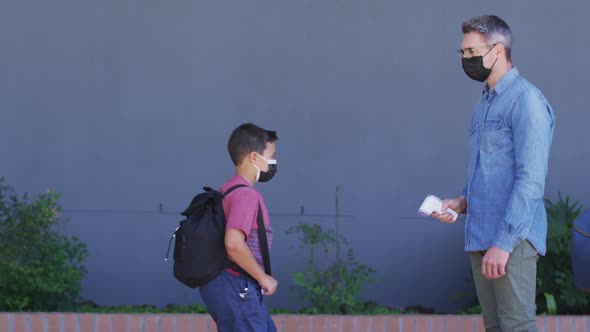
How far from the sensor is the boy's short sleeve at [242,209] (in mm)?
3957

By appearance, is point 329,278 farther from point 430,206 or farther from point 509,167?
point 509,167

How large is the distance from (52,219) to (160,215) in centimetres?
87

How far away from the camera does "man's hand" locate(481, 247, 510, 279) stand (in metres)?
3.67

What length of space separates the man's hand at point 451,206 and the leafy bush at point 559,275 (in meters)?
2.10

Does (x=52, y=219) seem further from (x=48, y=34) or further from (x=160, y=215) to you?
(x=48, y=34)

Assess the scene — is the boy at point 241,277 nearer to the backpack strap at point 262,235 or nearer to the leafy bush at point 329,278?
the backpack strap at point 262,235

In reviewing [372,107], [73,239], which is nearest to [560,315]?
[372,107]

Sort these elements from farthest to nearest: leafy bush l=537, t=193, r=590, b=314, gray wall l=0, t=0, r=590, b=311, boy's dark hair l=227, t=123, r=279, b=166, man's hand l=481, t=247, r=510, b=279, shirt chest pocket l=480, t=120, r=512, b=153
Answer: gray wall l=0, t=0, r=590, b=311 → leafy bush l=537, t=193, r=590, b=314 → boy's dark hair l=227, t=123, r=279, b=166 → shirt chest pocket l=480, t=120, r=512, b=153 → man's hand l=481, t=247, r=510, b=279

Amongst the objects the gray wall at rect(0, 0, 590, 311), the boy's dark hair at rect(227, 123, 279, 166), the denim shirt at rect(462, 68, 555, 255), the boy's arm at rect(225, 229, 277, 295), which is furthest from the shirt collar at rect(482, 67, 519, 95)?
the gray wall at rect(0, 0, 590, 311)

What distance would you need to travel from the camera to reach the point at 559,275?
6117 millimetres

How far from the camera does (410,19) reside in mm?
6742

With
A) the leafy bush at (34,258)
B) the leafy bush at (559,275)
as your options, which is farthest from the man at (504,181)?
the leafy bush at (34,258)

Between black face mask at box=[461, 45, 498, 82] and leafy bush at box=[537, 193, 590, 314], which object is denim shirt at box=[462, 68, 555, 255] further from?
leafy bush at box=[537, 193, 590, 314]

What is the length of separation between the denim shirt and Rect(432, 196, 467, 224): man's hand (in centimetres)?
10
